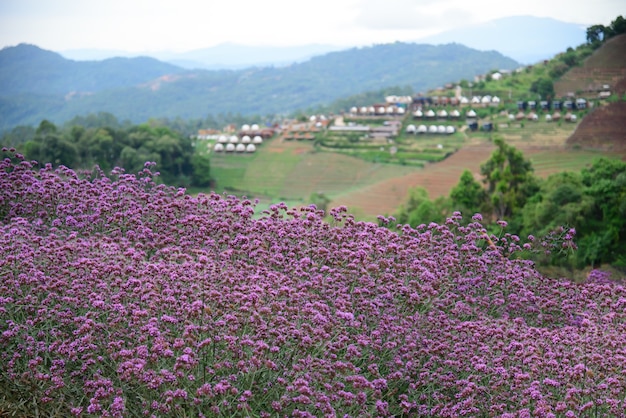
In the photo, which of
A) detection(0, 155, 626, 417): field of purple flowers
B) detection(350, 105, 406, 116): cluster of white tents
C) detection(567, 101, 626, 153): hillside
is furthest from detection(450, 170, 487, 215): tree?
detection(350, 105, 406, 116): cluster of white tents

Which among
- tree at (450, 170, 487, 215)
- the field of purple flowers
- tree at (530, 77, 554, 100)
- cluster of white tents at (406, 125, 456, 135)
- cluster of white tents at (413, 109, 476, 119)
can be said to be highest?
tree at (530, 77, 554, 100)

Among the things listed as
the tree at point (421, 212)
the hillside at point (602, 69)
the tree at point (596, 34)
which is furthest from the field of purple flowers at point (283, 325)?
the tree at point (596, 34)

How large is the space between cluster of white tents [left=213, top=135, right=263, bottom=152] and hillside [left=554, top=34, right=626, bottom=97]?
1260 inches

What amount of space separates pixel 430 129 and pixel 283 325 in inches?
2165

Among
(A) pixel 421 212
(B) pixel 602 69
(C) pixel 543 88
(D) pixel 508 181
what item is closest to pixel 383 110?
(C) pixel 543 88

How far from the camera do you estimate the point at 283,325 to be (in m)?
4.04

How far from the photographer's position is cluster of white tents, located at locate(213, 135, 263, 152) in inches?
2489

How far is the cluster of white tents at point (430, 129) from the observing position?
55.9 m

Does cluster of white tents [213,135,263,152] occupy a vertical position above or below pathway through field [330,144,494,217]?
above

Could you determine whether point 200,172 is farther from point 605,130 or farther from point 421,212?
point 605,130

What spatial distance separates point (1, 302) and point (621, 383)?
3782mm

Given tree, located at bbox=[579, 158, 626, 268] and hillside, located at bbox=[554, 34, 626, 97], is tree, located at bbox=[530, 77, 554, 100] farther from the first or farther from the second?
tree, located at bbox=[579, 158, 626, 268]

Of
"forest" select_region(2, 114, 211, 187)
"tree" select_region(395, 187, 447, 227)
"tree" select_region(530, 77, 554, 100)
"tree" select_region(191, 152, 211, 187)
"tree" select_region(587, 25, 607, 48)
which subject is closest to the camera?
"tree" select_region(395, 187, 447, 227)

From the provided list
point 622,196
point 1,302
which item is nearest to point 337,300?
point 1,302
